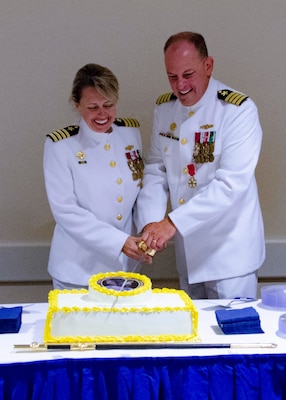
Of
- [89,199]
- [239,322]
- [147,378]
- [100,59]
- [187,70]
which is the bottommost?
[147,378]

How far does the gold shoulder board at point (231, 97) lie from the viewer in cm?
246

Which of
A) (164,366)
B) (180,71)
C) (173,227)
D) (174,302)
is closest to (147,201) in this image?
(173,227)

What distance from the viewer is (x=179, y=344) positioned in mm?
1801

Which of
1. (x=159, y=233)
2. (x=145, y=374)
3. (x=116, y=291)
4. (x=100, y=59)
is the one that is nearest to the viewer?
(x=145, y=374)

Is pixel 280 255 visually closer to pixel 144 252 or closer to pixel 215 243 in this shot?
pixel 215 243

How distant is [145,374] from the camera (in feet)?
5.74

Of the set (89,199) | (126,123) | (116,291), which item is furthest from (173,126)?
(116,291)

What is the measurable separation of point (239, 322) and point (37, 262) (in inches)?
60.4

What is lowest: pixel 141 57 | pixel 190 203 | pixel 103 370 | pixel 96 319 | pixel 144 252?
pixel 103 370

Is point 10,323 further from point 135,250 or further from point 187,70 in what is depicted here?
point 187,70

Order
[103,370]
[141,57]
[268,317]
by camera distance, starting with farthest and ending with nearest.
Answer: [141,57]
[268,317]
[103,370]

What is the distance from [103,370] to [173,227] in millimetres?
796

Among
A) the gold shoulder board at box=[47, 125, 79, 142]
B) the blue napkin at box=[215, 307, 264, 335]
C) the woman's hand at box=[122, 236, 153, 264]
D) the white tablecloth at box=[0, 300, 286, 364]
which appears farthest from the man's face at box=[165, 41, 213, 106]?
the blue napkin at box=[215, 307, 264, 335]

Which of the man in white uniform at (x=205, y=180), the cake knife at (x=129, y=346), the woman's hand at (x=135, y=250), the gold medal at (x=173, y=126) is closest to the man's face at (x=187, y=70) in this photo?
the man in white uniform at (x=205, y=180)
